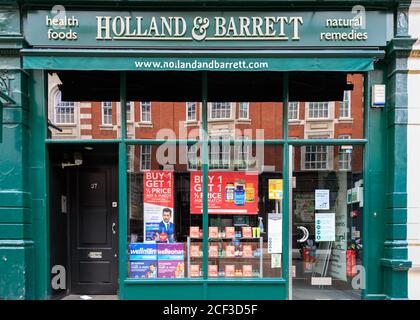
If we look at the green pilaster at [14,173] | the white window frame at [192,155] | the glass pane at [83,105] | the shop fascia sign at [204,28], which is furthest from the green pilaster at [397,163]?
the green pilaster at [14,173]

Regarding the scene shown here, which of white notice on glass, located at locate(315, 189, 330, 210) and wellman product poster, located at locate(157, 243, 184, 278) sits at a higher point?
white notice on glass, located at locate(315, 189, 330, 210)

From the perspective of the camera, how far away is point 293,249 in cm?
648

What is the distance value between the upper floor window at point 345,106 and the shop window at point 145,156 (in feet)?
10.6

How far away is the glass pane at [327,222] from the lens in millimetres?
6520

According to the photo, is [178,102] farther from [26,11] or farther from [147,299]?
[147,299]

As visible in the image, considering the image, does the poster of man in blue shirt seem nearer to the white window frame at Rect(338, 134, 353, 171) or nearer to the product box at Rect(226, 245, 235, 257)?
the product box at Rect(226, 245, 235, 257)

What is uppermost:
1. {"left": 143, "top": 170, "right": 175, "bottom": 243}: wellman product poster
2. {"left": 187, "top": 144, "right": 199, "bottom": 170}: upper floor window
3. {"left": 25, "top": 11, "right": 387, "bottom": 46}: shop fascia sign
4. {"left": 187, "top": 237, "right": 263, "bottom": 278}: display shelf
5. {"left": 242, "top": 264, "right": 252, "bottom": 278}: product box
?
{"left": 25, "top": 11, "right": 387, "bottom": 46}: shop fascia sign

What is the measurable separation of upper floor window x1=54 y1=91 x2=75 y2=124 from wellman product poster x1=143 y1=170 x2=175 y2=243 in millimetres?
1555

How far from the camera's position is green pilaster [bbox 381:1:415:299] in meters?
6.03

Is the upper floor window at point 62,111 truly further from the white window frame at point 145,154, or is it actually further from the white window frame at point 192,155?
the white window frame at point 192,155

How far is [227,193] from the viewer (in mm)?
6602

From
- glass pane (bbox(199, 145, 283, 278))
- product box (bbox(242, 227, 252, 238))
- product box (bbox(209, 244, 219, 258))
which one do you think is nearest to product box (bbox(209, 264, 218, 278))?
glass pane (bbox(199, 145, 283, 278))

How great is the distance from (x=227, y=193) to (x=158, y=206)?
116 centimetres

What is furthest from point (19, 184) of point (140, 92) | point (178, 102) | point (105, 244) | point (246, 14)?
point (246, 14)
